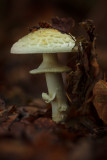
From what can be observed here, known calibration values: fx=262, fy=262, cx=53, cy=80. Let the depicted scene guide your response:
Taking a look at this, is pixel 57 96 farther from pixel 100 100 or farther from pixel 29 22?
pixel 29 22

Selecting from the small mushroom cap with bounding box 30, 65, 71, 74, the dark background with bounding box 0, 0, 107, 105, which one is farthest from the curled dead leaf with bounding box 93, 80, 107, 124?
the dark background with bounding box 0, 0, 107, 105

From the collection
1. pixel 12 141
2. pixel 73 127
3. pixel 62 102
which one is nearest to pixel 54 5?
pixel 62 102

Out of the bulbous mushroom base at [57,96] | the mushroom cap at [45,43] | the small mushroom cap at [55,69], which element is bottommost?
the bulbous mushroom base at [57,96]

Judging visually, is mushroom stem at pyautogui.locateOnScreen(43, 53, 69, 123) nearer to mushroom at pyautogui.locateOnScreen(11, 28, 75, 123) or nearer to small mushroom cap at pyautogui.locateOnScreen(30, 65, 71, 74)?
mushroom at pyautogui.locateOnScreen(11, 28, 75, 123)

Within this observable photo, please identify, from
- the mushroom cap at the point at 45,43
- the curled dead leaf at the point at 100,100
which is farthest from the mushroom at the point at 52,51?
the curled dead leaf at the point at 100,100

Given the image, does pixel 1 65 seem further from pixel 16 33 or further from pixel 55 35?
pixel 55 35

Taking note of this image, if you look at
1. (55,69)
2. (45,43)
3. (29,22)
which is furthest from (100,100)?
(29,22)

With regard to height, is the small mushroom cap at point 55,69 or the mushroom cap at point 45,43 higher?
the mushroom cap at point 45,43

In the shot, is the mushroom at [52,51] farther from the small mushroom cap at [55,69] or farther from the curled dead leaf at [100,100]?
the curled dead leaf at [100,100]
